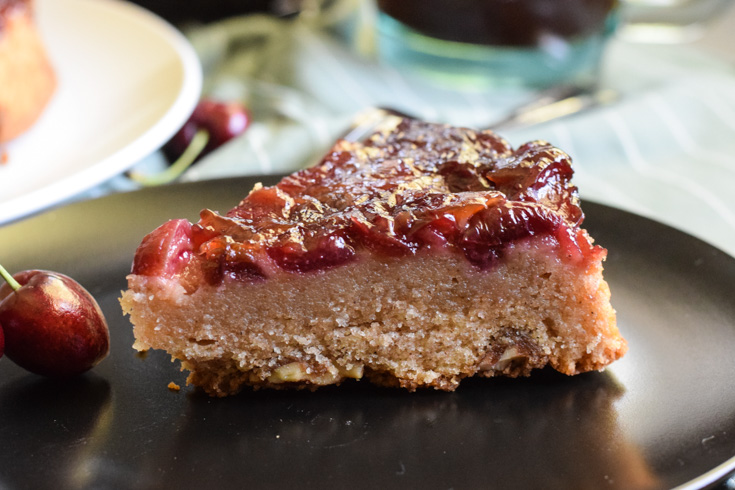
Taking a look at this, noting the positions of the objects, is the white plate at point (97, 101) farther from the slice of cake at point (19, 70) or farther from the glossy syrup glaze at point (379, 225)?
the glossy syrup glaze at point (379, 225)

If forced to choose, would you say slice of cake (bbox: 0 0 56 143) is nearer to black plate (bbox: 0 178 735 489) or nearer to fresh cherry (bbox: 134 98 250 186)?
fresh cherry (bbox: 134 98 250 186)

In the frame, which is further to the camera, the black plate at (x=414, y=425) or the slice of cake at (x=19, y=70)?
the slice of cake at (x=19, y=70)

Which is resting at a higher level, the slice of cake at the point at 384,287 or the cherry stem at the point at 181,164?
the slice of cake at the point at 384,287

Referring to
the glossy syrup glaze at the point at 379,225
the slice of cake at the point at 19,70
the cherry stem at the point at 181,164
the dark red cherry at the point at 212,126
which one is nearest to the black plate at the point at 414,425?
the glossy syrup glaze at the point at 379,225

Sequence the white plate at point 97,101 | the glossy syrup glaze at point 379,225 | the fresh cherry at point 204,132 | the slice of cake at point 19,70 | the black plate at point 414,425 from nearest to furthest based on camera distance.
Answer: the black plate at point 414,425, the glossy syrup glaze at point 379,225, the white plate at point 97,101, the slice of cake at point 19,70, the fresh cherry at point 204,132

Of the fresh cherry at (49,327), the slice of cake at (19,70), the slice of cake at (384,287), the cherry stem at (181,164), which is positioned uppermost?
A: the slice of cake at (384,287)

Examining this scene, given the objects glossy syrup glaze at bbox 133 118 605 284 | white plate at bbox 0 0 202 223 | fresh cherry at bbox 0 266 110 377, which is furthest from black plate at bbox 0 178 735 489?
white plate at bbox 0 0 202 223
